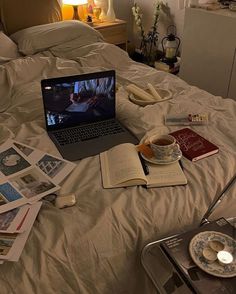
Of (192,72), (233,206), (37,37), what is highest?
(37,37)

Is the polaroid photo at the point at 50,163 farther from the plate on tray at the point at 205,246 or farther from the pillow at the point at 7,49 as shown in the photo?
the pillow at the point at 7,49

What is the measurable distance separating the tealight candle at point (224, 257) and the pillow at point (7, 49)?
188cm

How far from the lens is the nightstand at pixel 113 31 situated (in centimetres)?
317

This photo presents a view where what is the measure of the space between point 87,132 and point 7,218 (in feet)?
1.91

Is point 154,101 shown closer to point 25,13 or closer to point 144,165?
point 144,165

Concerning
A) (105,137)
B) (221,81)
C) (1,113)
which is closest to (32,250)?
(105,137)

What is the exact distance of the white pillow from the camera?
2375 mm

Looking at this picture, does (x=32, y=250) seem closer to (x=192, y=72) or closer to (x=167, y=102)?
(x=167, y=102)

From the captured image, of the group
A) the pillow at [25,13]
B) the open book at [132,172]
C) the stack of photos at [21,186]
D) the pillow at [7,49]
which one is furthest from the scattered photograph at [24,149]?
the pillow at [25,13]

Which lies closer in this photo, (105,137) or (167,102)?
(105,137)

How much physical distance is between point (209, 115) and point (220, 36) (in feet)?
4.77

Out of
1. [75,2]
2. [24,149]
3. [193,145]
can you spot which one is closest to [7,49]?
[75,2]

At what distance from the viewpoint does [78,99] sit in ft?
4.80

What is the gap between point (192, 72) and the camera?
3.11 m
